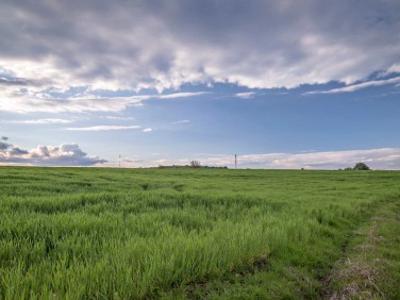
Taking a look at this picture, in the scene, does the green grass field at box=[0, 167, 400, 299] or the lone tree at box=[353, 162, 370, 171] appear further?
the lone tree at box=[353, 162, 370, 171]

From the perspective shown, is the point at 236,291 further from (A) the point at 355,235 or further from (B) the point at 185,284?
(A) the point at 355,235

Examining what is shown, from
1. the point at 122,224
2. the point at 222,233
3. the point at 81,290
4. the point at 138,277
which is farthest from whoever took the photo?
the point at 122,224

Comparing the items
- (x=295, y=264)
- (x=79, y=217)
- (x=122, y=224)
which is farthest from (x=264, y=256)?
(x=79, y=217)

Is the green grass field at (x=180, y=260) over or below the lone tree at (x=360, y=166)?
below

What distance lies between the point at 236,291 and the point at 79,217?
5.14 metres

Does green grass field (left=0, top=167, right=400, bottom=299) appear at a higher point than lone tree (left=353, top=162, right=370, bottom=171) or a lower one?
lower

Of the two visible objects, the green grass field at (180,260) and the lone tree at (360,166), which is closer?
the green grass field at (180,260)

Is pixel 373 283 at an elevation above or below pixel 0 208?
below

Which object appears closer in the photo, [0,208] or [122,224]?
[122,224]

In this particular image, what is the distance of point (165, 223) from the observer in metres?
8.47

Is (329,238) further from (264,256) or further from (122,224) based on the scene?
(122,224)

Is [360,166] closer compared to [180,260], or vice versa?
[180,260]

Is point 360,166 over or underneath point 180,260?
over

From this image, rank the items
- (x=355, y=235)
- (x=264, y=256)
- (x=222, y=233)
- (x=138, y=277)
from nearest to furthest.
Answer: (x=138, y=277)
(x=264, y=256)
(x=222, y=233)
(x=355, y=235)
